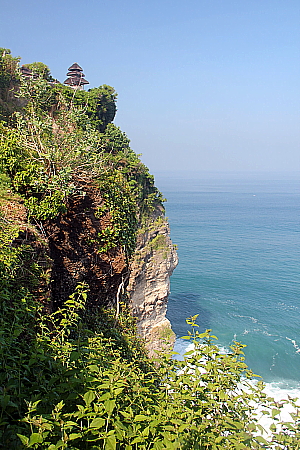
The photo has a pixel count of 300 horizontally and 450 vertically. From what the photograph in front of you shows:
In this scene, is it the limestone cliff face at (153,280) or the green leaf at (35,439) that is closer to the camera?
the green leaf at (35,439)

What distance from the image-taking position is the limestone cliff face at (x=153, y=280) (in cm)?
2236

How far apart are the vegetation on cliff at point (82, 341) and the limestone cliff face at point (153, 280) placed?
13411 mm

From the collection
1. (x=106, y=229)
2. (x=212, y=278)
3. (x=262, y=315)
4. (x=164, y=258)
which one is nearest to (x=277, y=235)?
(x=212, y=278)

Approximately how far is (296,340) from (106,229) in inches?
926

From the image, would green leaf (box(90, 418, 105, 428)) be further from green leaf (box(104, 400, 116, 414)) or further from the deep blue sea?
the deep blue sea

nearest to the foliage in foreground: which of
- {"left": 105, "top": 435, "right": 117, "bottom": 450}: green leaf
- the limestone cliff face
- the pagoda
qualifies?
{"left": 105, "top": 435, "right": 117, "bottom": 450}: green leaf

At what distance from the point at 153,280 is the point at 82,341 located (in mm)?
17392

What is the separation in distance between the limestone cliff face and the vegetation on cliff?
1341 centimetres

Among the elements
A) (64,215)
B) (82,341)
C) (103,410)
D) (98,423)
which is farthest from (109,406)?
(64,215)

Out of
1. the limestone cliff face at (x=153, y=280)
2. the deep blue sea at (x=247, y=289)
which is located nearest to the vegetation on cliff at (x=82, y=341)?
the limestone cliff face at (x=153, y=280)

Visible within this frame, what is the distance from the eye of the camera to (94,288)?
317 inches

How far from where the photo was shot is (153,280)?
23.2 m

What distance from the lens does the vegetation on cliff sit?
3.33m

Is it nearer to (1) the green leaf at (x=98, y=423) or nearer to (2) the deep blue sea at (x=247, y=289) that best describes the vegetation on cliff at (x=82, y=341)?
(1) the green leaf at (x=98, y=423)
